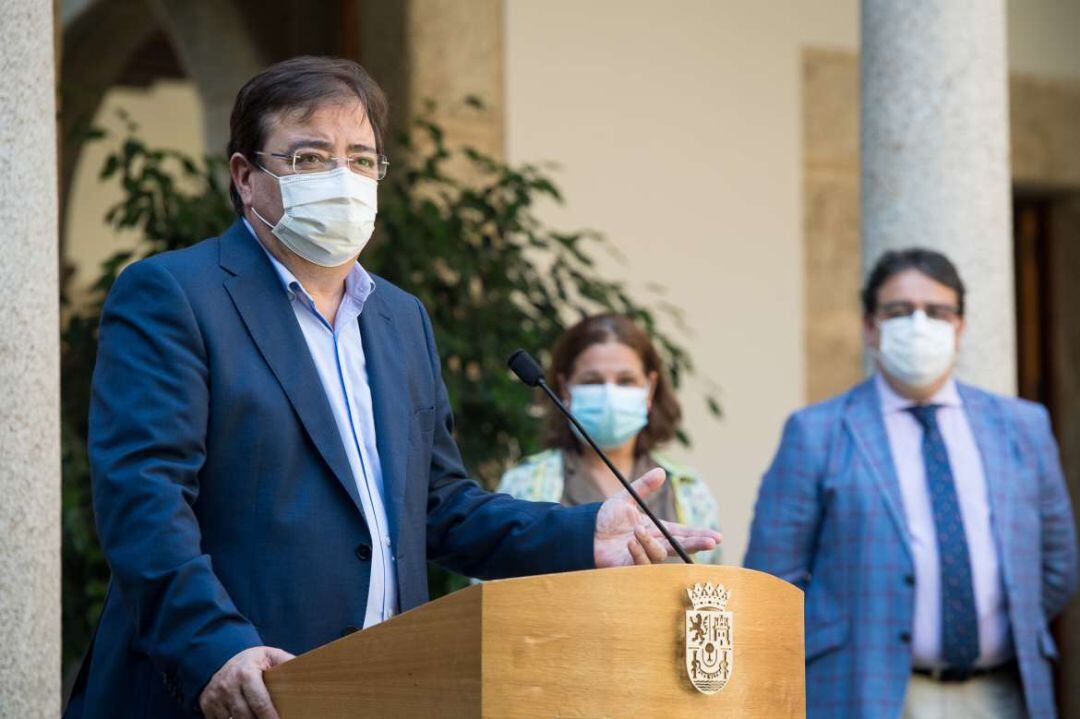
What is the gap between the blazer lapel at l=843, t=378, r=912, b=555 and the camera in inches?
207

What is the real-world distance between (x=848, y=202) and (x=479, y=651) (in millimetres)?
6979

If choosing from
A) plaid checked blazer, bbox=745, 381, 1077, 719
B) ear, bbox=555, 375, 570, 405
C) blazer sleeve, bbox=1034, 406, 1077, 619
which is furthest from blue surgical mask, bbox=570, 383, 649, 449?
blazer sleeve, bbox=1034, 406, 1077, 619

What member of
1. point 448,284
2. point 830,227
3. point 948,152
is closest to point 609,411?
point 448,284

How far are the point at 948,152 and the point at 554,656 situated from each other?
13.4 ft

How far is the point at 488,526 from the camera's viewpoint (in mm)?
3510

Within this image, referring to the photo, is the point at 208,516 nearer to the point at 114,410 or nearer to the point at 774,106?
the point at 114,410

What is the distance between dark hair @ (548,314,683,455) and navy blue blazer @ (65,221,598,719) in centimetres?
234

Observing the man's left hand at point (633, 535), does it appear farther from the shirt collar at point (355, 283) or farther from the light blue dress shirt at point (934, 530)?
the light blue dress shirt at point (934, 530)

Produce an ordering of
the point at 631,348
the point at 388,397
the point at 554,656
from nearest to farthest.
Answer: the point at 554,656
the point at 388,397
the point at 631,348

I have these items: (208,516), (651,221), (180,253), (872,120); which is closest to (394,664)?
(208,516)

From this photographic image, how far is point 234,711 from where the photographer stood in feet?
9.50

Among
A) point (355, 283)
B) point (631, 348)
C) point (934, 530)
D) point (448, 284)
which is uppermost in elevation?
point (448, 284)

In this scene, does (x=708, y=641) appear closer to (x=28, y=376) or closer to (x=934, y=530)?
(x=28, y=376)

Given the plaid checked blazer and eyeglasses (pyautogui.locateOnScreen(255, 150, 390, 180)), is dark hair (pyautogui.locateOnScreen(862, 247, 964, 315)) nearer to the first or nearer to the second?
the plaid checked blazer
